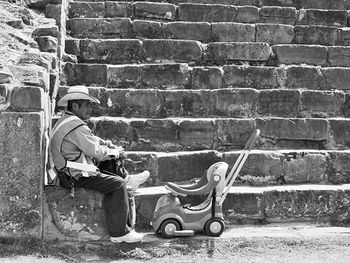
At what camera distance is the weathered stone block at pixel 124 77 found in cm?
666

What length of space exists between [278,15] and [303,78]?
1935 millimetres

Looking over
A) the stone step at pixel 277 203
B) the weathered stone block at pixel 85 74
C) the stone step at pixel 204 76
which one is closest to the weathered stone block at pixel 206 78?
the stone step at pixel 204 76

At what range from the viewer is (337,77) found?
718cm

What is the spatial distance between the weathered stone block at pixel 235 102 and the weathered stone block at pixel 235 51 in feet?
3.41

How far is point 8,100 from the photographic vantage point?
4535mm

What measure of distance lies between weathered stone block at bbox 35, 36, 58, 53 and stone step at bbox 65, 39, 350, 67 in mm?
1008

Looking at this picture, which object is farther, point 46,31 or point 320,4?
point 320,4

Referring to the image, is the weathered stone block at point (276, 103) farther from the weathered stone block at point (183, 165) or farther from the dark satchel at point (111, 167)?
the dark satchel at point (111, 167)

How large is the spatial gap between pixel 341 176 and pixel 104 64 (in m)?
3.29

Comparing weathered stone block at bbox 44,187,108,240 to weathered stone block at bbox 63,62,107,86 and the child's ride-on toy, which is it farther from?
weathered stone block at bbox 63,62,107,86

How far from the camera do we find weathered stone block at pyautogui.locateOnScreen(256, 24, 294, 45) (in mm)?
7933

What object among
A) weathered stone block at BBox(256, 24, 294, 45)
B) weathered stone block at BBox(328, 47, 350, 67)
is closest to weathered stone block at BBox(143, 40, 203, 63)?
weathered stone block at BBox(256, 24, 294, 45)

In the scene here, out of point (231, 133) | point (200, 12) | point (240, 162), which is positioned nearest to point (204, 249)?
point (240, 162)

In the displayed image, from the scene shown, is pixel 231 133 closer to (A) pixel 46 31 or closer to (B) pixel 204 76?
(B) pixel 204 76
